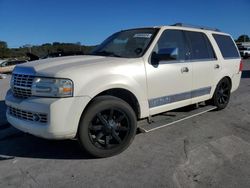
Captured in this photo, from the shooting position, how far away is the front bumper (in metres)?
3.79

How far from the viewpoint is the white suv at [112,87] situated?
12.7ft

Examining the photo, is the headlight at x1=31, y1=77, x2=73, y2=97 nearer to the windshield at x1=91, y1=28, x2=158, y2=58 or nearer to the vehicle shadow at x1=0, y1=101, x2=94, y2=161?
the vehicle shadow at x1=0, y1=101, x2=94, y2=161

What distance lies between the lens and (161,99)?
5043mm

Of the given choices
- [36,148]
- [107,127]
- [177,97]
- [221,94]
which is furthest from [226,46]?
[36,148]

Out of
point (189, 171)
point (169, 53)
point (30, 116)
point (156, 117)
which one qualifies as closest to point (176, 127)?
point (156, 117)

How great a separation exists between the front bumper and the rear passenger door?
248cm

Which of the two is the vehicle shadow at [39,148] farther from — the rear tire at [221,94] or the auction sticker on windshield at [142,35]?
the rear tire at [221,94]

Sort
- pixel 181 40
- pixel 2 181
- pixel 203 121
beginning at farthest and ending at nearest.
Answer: pixel 203 121
pixel 181 40
pixel 2 181

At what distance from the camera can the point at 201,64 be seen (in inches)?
230

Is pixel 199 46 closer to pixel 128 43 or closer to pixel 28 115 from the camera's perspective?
pixel 128 43

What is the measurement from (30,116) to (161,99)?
2.07 meters

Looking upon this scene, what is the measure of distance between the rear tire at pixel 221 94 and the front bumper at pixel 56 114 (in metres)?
3.47

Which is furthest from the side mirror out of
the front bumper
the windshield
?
the front bumper

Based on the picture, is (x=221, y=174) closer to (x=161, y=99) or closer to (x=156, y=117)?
(x=161, y=99)
